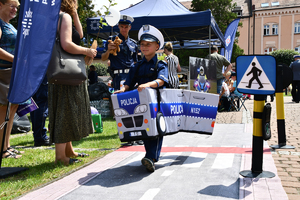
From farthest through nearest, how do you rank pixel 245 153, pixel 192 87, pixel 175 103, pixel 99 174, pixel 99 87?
pixel 99 87
pixel 192 87
pixel 245 153
pixel 175 103
pixel 99 174

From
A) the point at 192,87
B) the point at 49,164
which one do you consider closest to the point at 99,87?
the point at 192,87

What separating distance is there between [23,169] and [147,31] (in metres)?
2.22

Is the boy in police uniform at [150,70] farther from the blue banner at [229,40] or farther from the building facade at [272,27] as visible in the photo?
the building facade at [272,27]

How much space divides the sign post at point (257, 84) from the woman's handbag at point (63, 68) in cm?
181

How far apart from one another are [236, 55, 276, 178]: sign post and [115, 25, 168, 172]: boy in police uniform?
89 centimetres

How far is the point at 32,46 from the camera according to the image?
3127mm

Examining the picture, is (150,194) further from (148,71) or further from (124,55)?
(124,55)

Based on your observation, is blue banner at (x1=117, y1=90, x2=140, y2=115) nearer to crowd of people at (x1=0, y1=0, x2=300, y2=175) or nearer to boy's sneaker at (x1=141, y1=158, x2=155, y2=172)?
crowd of people at (x1=0, y1=0, x2=300, y2=175)

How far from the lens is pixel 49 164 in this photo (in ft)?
13.0

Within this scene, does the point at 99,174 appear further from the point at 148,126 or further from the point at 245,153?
the point at 245,153

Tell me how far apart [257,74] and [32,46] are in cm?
230

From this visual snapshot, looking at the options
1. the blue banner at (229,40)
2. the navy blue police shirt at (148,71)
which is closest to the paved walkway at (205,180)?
the navy blue police shirt at (148,71)

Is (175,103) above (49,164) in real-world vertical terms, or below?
above

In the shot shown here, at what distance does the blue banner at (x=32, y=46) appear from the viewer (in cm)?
305
